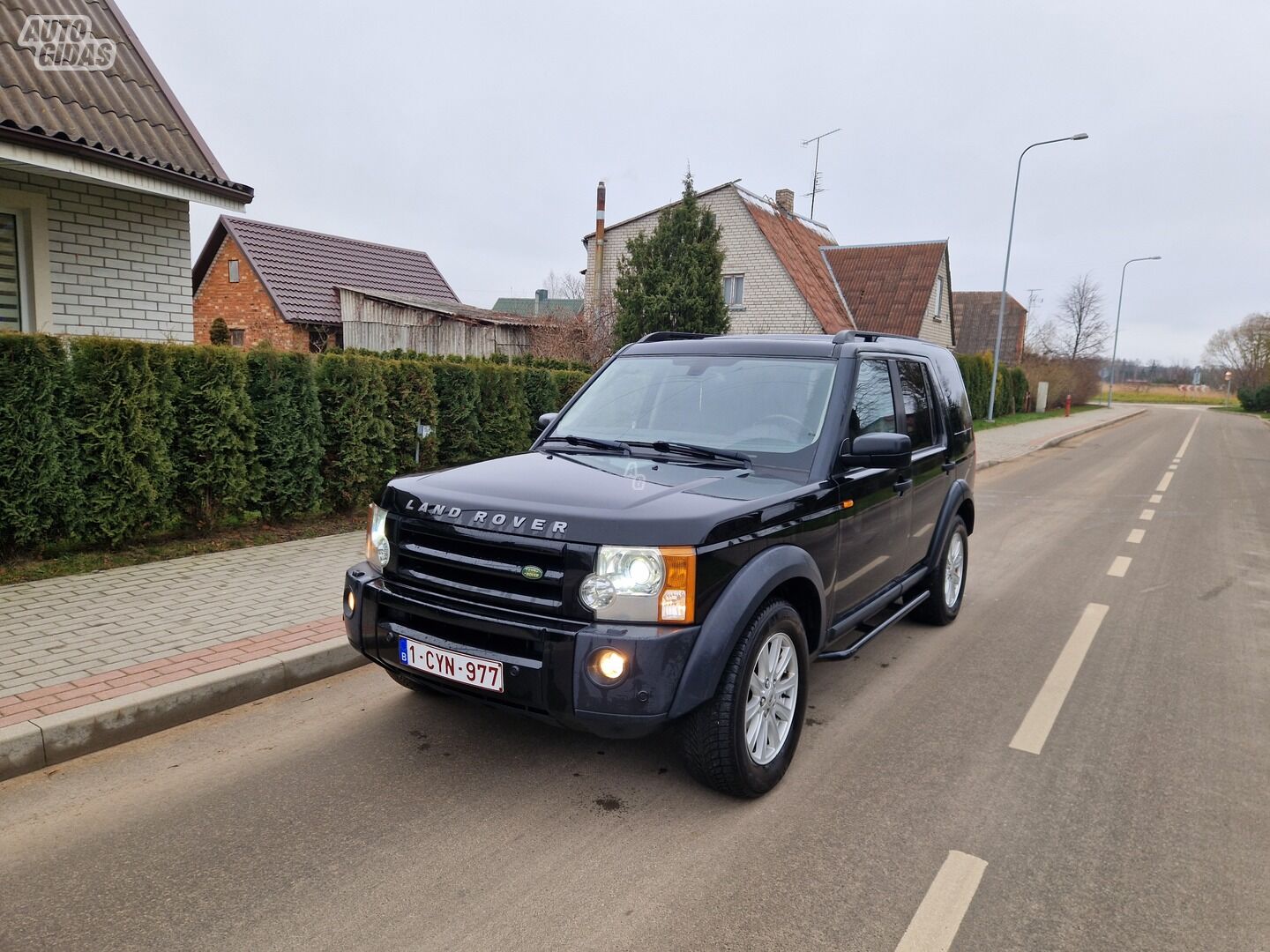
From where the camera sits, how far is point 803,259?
1215 inches

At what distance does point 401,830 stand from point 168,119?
28.8 feet

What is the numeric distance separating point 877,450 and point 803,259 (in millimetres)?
28613

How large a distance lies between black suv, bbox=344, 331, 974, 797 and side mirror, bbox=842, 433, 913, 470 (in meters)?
0.01

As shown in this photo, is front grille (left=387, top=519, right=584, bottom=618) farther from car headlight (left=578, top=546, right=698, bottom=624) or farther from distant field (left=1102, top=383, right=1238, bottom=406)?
distant field (left=1102, top=383, right=1238, bottom=406)

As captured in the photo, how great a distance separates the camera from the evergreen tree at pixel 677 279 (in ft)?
61.4

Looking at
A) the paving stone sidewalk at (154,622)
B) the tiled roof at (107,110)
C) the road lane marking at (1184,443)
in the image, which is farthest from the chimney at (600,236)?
the paving stone sidewalk at (154,622)

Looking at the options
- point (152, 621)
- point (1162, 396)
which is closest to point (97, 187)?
point (152, 621)

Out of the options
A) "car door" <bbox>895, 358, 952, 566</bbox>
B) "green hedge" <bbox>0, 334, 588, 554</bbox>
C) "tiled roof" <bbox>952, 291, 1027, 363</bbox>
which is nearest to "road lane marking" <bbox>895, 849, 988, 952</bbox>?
"car door" <bbox>895, 358, 952, 566</bbox>

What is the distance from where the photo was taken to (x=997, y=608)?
256 inches

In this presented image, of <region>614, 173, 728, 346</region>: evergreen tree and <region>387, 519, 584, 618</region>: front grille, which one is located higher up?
<region>614, 173, 728, 346</region>: evergreen tree

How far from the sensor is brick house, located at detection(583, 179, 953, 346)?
28453mm

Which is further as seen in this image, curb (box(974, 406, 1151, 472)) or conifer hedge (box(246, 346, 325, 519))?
curb (box(974, 406, 1151, 472))

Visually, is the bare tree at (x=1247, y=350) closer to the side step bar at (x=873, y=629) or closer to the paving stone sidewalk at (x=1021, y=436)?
the paving stone sidewalk at (x=1021, y=436)

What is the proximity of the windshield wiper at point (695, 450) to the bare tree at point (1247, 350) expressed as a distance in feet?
237
